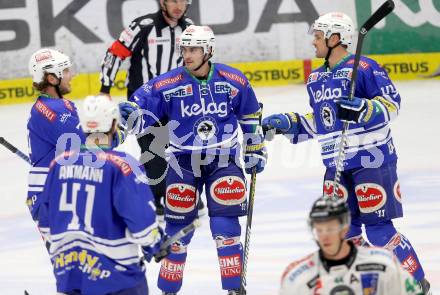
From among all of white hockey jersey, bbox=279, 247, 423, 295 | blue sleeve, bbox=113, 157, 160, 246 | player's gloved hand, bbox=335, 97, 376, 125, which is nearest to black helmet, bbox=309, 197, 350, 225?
white hockey jersey, bbox=279, 247, 423, 295

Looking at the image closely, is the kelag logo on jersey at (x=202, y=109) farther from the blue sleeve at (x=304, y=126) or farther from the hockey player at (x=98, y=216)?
the hockey player at (x=98, y=216)

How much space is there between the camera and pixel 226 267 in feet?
21.8

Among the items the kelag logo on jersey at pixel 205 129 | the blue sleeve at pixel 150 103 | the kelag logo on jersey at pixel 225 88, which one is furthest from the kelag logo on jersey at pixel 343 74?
the blue sleeve at pixel 150 103

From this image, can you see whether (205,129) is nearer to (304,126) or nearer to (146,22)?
(304,126)

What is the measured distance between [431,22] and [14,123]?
16.1 ft

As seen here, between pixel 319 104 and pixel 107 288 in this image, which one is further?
pixel 319 104

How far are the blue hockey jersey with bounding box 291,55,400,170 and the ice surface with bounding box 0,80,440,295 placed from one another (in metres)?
0.96

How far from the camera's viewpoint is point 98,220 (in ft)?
Answer: 16.2

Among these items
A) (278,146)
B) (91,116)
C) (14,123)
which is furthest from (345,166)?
(14,123)

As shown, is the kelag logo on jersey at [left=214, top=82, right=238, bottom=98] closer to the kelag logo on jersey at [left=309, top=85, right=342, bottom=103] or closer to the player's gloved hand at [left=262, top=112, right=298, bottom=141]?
the player's gloved hand at [left=262, top=112, right=298, bottom=141]

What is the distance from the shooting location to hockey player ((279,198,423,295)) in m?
4.25

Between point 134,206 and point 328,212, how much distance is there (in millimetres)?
981

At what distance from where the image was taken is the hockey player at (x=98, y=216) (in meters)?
4.93

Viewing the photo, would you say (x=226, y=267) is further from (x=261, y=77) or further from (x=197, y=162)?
(x=261, y=77)
